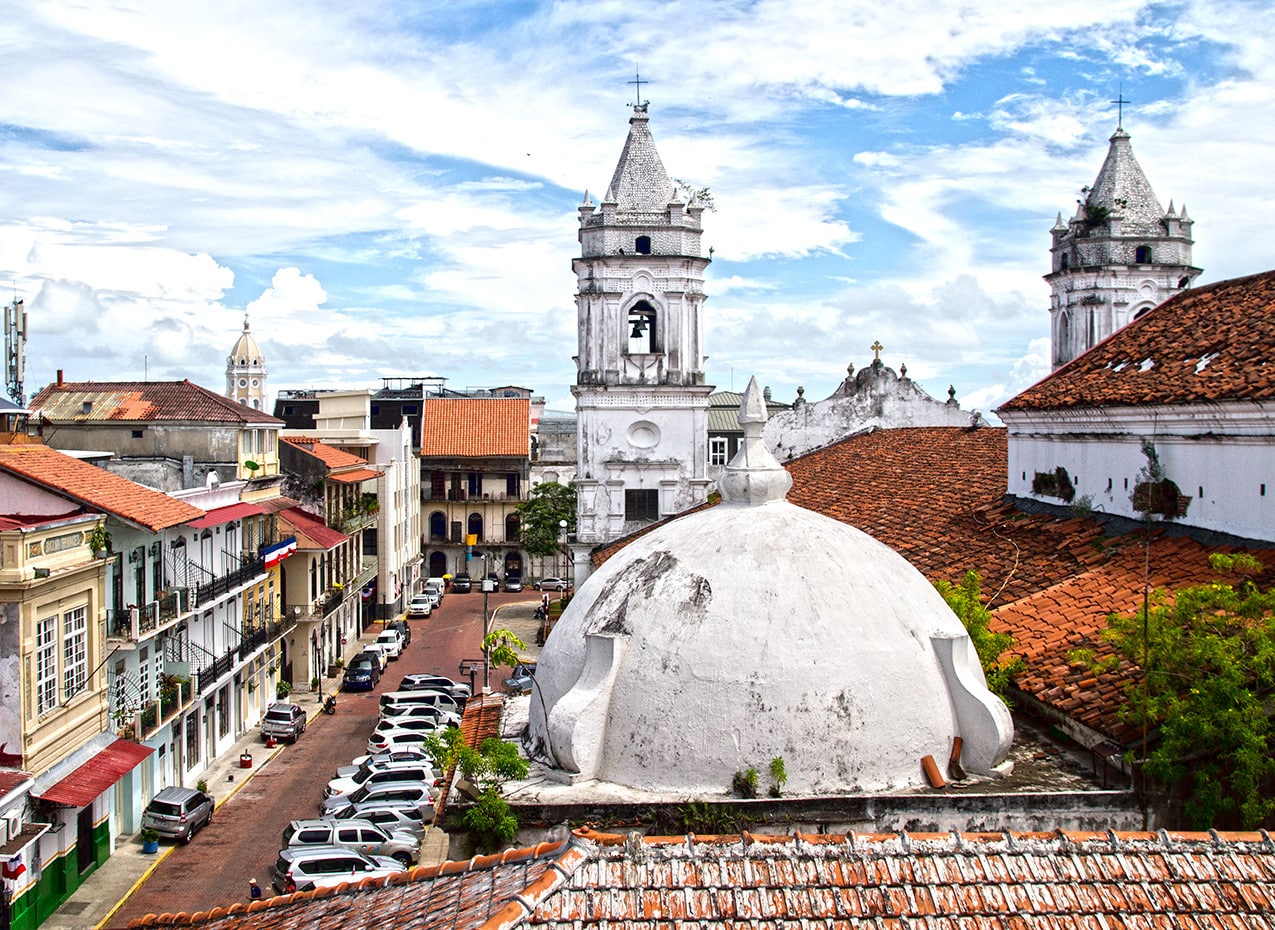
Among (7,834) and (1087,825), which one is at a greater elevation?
(1087,825)

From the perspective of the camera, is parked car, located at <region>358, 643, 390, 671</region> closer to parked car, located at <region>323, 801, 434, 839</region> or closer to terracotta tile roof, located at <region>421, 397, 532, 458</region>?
parked car, located at <region>323, 801, 434, 839</region>

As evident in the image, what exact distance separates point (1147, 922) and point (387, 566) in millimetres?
54155

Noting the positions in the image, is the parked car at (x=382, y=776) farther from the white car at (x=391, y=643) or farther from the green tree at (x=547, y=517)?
the green tree at (x=547, y=517)

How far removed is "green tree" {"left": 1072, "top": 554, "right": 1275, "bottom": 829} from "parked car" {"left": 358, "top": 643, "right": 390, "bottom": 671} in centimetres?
3835

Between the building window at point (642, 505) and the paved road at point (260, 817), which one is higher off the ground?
the building window at point (642, 505)

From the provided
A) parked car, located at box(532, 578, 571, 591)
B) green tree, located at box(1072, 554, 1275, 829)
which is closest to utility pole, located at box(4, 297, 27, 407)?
green tree, located at box(1072, 554, 1275, 829)

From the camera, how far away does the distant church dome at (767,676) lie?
38.1 ft

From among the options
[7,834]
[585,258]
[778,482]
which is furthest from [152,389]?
[778,482]

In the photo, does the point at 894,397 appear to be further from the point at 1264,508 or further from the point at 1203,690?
the point at 1203,690

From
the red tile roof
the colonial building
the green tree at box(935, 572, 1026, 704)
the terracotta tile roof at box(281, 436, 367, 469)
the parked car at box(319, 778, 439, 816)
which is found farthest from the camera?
the colonial building

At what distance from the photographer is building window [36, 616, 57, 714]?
75.5 feet

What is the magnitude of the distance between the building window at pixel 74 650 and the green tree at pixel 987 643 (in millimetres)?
17320

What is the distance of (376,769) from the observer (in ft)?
102

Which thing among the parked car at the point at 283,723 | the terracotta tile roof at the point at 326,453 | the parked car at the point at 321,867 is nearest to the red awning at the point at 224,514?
the parked car at the point at 283,723
